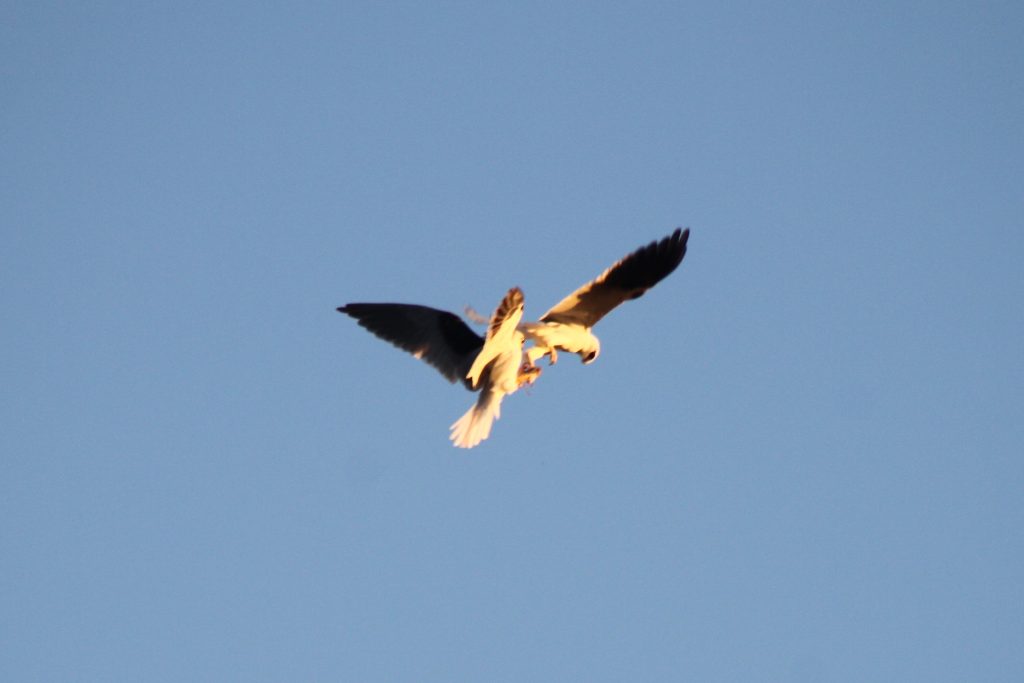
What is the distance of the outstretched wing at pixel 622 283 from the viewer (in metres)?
12.3

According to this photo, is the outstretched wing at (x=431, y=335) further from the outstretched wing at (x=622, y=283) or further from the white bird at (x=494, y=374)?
the outstretched wing at (x=622, y=283)

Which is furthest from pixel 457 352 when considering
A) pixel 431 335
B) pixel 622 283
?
pixel 622 283

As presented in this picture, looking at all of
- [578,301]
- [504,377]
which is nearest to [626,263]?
[578,301]

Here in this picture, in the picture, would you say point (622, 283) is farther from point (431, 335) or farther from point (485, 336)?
point (431, 335)

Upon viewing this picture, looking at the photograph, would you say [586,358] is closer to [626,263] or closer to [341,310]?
[626,263]

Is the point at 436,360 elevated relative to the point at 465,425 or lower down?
elevated

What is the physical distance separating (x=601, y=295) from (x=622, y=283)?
0.84 feet

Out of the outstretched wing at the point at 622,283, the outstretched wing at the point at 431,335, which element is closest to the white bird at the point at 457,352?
the outstretched wing at the point at 431,335

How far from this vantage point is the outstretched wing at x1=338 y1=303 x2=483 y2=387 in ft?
40.1

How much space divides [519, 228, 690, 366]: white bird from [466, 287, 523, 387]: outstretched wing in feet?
2.23

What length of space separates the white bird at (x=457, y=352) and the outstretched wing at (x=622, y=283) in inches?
36.0

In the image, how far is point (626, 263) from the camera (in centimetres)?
1235

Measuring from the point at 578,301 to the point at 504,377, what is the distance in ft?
4.45

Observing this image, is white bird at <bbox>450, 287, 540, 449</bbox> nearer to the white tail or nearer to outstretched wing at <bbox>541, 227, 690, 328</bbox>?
the white tail
